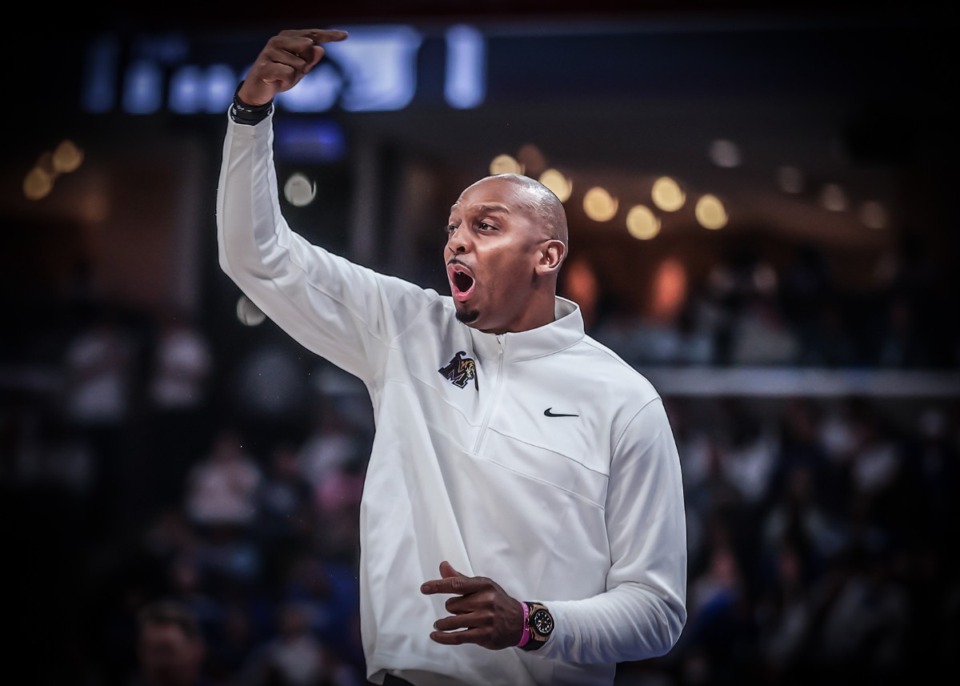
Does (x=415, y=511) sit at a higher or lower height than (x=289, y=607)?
higher

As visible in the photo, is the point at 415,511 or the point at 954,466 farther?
the point at 954,466

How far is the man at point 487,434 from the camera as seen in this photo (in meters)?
2.00

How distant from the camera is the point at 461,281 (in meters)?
2.10

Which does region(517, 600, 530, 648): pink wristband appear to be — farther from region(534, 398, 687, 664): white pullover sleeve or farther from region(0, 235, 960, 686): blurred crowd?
region(0, 235, 960, 686): blurred crowd

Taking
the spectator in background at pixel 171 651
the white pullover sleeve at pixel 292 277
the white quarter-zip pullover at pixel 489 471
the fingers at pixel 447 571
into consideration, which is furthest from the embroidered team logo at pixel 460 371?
the spectator in background at pixel 171 651

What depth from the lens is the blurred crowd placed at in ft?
16.2

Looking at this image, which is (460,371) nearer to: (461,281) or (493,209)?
(461,281)

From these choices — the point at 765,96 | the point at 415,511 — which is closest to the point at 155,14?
the point at 765,96

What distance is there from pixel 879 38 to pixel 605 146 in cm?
274

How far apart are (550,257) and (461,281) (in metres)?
0.18

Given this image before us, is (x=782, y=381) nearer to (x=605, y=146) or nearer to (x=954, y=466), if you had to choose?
(x=954, y=466)

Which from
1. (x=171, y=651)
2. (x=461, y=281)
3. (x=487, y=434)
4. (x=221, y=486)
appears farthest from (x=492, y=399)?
(x=221, y=486)

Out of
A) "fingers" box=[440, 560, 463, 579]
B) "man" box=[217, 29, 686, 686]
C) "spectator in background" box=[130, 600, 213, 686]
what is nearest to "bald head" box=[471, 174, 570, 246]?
"man" box=[217, 29, 686, 686]

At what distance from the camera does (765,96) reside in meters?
6.30
